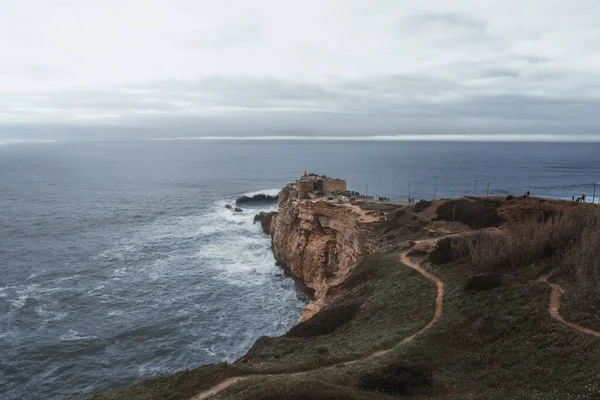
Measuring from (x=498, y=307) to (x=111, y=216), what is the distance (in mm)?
73961

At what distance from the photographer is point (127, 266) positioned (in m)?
50.0

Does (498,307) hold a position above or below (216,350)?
above

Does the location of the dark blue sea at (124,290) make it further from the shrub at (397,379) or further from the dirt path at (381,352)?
the shrub at (397,379)

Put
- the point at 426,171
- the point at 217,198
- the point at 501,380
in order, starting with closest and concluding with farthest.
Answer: the point at 501,380 < the point at 217,198 < the point at 426,171

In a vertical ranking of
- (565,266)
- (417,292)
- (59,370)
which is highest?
(565,266)

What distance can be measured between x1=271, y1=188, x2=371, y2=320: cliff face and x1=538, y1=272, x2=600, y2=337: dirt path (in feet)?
70.3

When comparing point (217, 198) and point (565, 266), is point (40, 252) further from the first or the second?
point (565, 266)

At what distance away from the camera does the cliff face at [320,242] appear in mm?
45344

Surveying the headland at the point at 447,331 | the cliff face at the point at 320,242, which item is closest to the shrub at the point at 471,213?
the headland at the point at 447,331

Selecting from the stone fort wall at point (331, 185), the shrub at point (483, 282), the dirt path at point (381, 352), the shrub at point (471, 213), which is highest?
the stone fort wall at point (331, 185)

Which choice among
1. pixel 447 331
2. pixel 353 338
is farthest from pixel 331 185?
pixel 447 331

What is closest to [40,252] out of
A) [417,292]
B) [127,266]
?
[127,266]

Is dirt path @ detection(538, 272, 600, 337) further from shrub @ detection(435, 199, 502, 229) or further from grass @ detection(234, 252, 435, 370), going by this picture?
shrub @ detection(435, 199, 502, 229)

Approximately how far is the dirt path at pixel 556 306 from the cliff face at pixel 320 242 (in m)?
21.4
